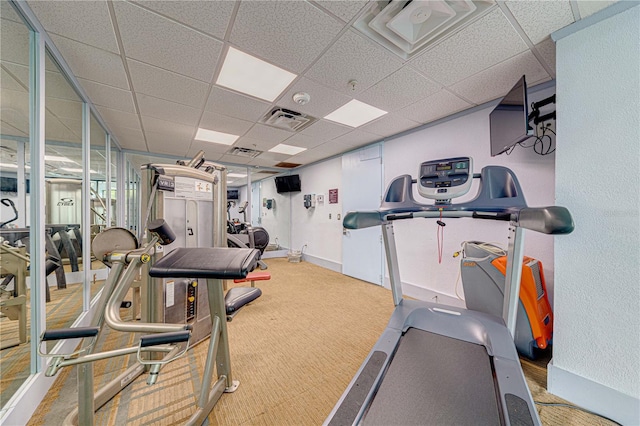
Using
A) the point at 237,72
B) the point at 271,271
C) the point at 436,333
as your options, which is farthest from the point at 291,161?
the point at 436,333

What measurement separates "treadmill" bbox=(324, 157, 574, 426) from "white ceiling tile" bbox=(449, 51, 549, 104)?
3.87ft

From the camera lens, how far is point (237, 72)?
6.97ft

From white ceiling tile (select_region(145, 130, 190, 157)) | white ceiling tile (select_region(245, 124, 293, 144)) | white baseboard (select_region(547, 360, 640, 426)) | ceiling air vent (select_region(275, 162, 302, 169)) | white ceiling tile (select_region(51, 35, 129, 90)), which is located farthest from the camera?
ceiling air vent (select_region(275, 162, 302, 169))

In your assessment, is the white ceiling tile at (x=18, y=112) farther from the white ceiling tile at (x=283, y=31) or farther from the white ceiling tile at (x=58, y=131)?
the white ceiling tile at (x=283, y=31)

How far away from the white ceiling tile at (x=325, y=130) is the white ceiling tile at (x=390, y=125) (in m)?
0.33

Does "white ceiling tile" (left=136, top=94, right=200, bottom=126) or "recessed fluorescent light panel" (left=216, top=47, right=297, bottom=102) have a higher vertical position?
"recessed fluorescent light panel" (left=216, top=47, right=297, bottom=102)

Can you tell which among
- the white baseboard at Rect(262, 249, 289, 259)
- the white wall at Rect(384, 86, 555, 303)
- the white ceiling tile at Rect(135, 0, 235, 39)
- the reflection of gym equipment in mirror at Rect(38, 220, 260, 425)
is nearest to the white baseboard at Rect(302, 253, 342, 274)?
the white baseboard at Rect(262, 249, 289, 259)

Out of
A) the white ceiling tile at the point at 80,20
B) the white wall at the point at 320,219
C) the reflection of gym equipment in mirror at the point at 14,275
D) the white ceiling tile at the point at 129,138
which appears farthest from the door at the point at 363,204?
the reflection of gym equipment in mirror at the point at 14,275

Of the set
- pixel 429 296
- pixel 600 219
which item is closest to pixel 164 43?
pixel 600 219

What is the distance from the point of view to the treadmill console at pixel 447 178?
149cm

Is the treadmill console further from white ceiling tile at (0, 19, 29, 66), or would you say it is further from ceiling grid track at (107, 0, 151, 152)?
white ceiling tile at (0, 19, 29, 66)

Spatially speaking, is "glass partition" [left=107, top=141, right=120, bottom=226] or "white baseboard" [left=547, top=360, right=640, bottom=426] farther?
"glass partition" [left=107, top=141, right=120, bottom=226]

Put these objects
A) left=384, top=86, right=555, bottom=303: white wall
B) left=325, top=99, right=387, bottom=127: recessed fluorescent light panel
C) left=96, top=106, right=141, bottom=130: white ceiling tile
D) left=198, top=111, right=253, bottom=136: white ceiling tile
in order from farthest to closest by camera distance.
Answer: left=198, top=111, right=253, bottom=136: white ceiling tile
left=96, top=106, right=141, bottom=130: white ceiling tile
left=325, top=99, right=387, bottom=127: recessed fluorescent light panel
left=384, top=86, right=555, bottom=303: white wall

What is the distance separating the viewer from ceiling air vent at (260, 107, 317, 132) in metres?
2.96
